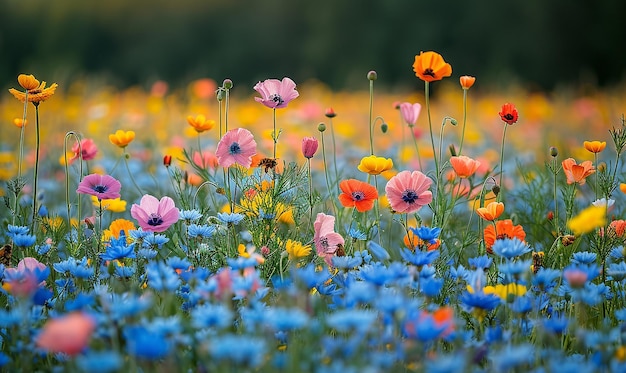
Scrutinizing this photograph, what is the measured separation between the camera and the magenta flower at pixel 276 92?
1.63m

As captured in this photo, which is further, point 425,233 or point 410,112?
point 410,112

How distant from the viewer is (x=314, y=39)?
899cm

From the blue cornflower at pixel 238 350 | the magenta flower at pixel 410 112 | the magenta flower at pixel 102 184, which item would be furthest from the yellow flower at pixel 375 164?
the blue cornflower at pixel 238 350

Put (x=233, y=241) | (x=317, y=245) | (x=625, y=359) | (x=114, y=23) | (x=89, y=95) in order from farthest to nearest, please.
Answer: (x=114, y=23), (x=89, y=95), (x=233, y=241), (x=317, y=245), (x=625, y=359)

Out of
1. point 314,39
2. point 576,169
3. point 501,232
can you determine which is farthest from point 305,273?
point 314,39

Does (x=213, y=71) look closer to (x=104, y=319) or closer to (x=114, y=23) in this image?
(x=114, y=23)

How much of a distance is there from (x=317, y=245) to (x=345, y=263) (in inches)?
8.8

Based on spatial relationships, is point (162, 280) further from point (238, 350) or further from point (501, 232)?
point (501, 232)

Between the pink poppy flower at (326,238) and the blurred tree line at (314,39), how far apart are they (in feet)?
18.7

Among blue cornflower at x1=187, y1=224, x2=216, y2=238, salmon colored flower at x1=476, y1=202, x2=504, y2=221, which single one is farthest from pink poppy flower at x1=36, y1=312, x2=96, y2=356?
salmon colored flower at x1=476, y1=202, x2=504, y2=221

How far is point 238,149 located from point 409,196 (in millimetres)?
438

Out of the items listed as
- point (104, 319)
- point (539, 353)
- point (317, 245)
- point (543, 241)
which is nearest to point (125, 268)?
point (104, 319)

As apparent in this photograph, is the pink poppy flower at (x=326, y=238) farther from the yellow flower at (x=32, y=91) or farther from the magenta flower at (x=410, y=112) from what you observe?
the yellow flower at (x=32, y=91)

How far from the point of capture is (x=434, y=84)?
9289 millimetres
